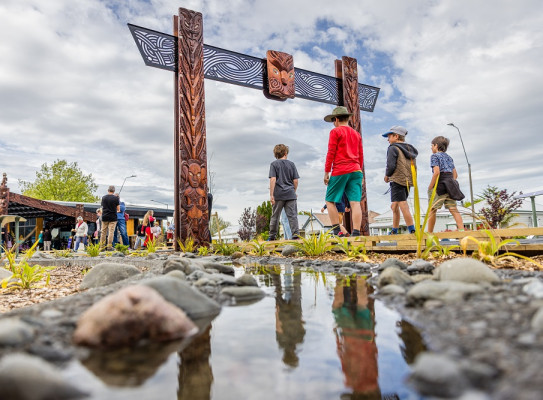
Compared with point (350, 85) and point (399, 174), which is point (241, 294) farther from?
point (350, 85)

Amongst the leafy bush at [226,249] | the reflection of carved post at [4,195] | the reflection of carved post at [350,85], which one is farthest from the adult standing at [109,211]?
the reflection of carved post at [4,195]

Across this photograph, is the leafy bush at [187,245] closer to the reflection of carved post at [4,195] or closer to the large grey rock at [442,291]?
the large grey rock at [442,291]

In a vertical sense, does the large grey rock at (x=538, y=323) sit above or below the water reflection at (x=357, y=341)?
above

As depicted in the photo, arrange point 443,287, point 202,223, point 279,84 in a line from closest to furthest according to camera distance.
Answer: point 443,287
point 202,223
point 279,84

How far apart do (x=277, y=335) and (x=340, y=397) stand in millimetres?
536

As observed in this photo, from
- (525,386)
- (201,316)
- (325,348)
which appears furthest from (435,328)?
(201,316)

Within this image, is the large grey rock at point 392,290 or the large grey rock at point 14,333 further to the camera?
the large grey rock at point 392,290

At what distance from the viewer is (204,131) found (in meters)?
8.00

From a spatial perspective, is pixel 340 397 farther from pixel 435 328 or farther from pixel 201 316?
pixel 201 316

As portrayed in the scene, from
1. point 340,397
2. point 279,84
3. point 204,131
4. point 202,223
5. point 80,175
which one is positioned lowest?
point 340,397

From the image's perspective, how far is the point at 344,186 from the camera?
5.94 m

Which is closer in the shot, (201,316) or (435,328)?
(435,328)

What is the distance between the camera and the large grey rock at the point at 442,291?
167 cm

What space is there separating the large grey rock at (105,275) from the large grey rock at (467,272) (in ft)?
9.48
